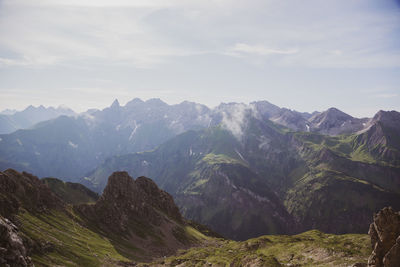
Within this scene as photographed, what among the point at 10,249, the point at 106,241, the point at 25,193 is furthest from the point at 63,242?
the point at 10,249

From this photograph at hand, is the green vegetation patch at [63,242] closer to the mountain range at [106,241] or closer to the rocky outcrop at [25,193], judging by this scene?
the mountain range at [106,241]

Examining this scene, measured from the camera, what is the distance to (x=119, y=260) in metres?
127

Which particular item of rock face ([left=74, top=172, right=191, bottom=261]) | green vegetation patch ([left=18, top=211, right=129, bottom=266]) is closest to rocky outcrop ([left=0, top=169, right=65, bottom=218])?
green vegetation patch ([left=18, top=211, right=129, bottom=266])

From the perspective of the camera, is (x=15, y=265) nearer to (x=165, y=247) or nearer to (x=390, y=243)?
(x=390, y=243)

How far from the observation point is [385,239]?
52.5 m

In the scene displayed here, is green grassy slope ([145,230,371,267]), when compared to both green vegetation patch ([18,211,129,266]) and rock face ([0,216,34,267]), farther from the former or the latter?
rock face ([0,216,34,267])

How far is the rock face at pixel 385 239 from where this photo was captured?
1924 inches

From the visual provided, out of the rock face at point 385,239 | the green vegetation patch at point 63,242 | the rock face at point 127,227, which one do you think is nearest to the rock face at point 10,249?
the green vegetation patch at point 63,242

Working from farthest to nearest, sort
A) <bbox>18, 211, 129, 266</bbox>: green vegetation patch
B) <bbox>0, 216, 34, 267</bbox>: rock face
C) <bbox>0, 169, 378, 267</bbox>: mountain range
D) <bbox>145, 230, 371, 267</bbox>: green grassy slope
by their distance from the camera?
<bbox>145, 230, 371, 267</bbox>: green grassy slope < <bbox>18, 211, 129, 266</bbox>: green vegetation patch < <bbox>0, 169, 378, 267</bbox>: mountain range < <bbox>0, 216, 34, 267</bbox>: rock face

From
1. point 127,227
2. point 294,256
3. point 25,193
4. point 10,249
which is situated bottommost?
point 127,227

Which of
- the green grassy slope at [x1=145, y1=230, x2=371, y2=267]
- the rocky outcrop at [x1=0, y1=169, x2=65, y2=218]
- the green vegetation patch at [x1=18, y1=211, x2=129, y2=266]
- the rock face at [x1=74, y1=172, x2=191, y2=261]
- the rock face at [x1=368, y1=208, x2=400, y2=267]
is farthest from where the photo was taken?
the rock face at [x1=74, y1=172, x2=191, y2=261]

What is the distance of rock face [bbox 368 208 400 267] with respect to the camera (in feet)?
160

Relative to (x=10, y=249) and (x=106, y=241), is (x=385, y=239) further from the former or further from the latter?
(x=106, y=241)

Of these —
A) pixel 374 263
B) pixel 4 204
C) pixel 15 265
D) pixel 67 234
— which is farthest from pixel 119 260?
pixel 374 263
